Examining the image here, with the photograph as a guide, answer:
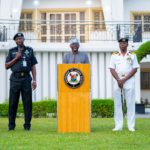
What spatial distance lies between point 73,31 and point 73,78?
54.6 ft

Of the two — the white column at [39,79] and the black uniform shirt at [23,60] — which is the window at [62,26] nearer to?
the white column at [39,79]

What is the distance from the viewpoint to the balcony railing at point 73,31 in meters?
25.6

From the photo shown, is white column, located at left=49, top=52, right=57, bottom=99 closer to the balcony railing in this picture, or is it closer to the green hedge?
the balcony railing

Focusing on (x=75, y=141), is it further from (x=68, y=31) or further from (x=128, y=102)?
(x=68, y=31)

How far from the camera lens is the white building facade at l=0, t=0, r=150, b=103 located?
23.8 meters

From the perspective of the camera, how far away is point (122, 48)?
11188mm

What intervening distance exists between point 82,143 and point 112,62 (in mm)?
3084

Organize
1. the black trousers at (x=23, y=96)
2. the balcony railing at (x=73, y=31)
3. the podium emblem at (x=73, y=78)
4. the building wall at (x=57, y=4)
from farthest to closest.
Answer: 1. the building wall at (x=57, y=4)
2. the balcony railing at (x=73, y=31)
3. the black trousers at (x=23, y=96)
4. the podium emblem at (x=73, y=78)

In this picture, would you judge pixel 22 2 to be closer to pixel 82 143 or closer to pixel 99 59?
pixel 99 59

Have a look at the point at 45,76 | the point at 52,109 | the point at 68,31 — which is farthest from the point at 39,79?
the point at 68,31

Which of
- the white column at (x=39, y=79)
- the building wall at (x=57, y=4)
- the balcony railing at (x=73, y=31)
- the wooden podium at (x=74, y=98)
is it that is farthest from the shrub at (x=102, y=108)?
the building wall at (x=57, y=4)

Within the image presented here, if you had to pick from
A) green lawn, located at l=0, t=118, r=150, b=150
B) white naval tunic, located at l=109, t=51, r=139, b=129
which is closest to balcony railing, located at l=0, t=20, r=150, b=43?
white naval tunic, located at l=109, t=51, r=139, b=129

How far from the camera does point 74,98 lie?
10758 millimetres

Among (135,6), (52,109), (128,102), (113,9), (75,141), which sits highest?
(135,6)
